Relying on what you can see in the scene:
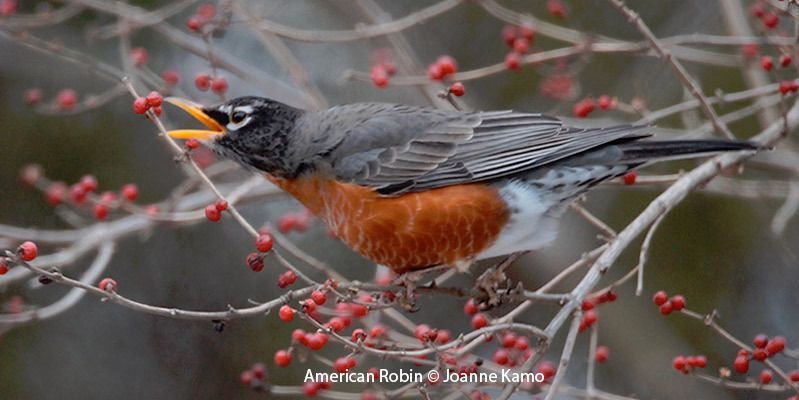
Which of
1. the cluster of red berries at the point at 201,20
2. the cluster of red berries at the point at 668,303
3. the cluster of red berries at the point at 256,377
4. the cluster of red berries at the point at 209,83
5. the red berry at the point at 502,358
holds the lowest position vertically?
the cluster of red berries at the point at 668,303

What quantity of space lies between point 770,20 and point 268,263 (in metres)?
2.90

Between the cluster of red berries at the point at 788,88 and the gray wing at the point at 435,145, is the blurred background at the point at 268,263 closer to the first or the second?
the gray wing at the point at 435,145

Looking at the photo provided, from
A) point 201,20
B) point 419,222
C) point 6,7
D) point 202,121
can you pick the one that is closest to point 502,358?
point 419,222

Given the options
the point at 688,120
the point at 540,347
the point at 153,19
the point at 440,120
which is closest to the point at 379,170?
the point at 440,120

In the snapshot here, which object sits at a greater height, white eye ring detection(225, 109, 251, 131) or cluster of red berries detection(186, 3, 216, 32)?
cluster of red berries detection(186, 3, 216, 32)

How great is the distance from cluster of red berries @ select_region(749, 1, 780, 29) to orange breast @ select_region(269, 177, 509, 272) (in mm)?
1279

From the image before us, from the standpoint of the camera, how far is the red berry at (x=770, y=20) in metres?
4.03

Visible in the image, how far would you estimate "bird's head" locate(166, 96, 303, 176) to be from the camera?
388 cm

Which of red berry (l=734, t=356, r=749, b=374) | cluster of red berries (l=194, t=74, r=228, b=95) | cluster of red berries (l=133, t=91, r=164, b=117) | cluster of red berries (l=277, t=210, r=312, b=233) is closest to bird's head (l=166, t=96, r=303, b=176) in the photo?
cluster of red berries (l=194, t=74, r=228, b=95)

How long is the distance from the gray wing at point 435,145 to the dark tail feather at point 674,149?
0.18 meters

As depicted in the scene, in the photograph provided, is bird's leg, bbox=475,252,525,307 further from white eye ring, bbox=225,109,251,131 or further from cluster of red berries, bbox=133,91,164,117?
cluster of red berries, bbox=133,91,164,117

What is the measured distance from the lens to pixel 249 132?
3939 mm

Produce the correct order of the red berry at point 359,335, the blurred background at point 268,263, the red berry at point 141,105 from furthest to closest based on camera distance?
the blurred background at point 268,263, the red berry at point 141,105, the red berry at point 359,335

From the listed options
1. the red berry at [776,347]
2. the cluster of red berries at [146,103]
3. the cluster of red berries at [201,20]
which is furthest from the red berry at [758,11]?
the cluster of red berries at [146,103]
